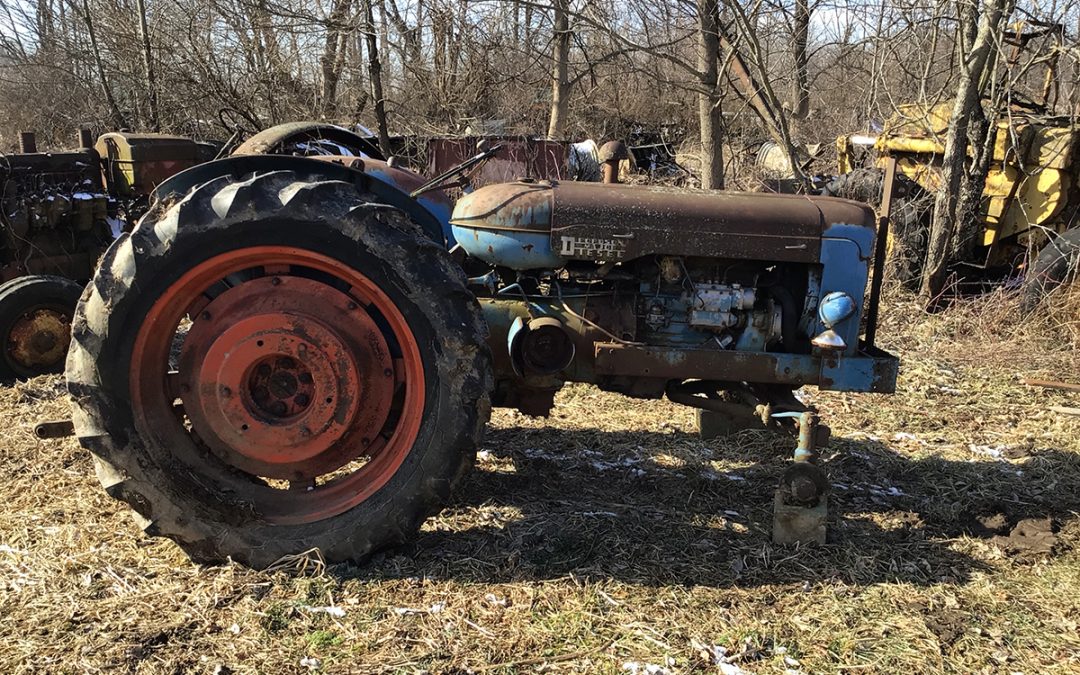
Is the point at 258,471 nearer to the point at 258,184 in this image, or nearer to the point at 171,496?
the point at 171,496

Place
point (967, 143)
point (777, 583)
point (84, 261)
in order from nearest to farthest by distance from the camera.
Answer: point (777, 583)
point (84, 261)
point (967, 143)

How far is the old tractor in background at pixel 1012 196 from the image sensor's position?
616cm

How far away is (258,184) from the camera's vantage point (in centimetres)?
268

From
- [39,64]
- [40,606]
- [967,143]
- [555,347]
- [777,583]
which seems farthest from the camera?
[39,64]

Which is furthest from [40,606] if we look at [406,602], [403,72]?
[403,72]

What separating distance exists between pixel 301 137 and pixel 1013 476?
5.16 metres

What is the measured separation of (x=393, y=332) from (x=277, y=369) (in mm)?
433

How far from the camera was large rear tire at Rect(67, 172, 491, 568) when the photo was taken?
264cm

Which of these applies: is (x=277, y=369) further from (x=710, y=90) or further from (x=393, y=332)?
(x=710, y=90)

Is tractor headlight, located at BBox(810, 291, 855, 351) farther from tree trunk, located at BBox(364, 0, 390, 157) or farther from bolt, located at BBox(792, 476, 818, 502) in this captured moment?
tree trunk, located at BBox(364, 0, 390, 157)

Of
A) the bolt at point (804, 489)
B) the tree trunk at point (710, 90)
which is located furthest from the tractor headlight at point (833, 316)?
the tree trunk at point (710, 90)

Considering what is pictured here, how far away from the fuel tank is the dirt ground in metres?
1.07

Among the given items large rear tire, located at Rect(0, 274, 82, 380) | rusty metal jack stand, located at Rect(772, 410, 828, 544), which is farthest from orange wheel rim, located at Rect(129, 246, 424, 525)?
large rear tire, located at Rect(0, 274, 82, 380)

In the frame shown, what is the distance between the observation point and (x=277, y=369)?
9.40ft
